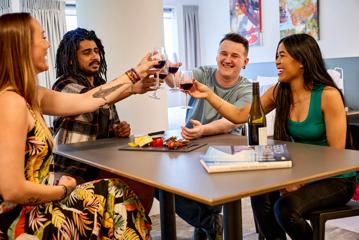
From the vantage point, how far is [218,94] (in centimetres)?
266

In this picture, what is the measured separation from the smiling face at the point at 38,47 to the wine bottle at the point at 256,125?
89 cm

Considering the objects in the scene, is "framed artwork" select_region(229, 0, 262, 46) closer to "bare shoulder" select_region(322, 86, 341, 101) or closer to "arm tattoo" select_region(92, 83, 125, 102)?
"bare shoulder" select_region(322, 86, 341, 101)

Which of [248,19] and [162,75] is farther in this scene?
[248,19]

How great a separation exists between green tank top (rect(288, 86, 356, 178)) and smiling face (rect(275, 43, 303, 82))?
4.9 inches

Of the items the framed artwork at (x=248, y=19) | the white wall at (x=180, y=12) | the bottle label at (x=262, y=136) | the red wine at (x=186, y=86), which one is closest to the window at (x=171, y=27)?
the white wall at (x=180, y=12)

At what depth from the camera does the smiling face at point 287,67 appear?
2006 mm

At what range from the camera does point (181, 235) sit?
9.53 feet

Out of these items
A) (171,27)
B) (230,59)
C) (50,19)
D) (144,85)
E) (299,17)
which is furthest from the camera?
(171,27)

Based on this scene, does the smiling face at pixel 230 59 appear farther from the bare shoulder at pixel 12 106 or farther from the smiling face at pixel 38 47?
the bare shoulder at pixel 12 106

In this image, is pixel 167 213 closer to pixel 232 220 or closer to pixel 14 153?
pixel 232 220

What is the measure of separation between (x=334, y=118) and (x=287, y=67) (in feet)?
1.10

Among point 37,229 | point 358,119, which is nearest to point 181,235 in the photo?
point 37,229

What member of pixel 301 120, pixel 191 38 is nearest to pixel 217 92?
pixel 301 120

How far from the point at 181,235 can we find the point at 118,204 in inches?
56.9
